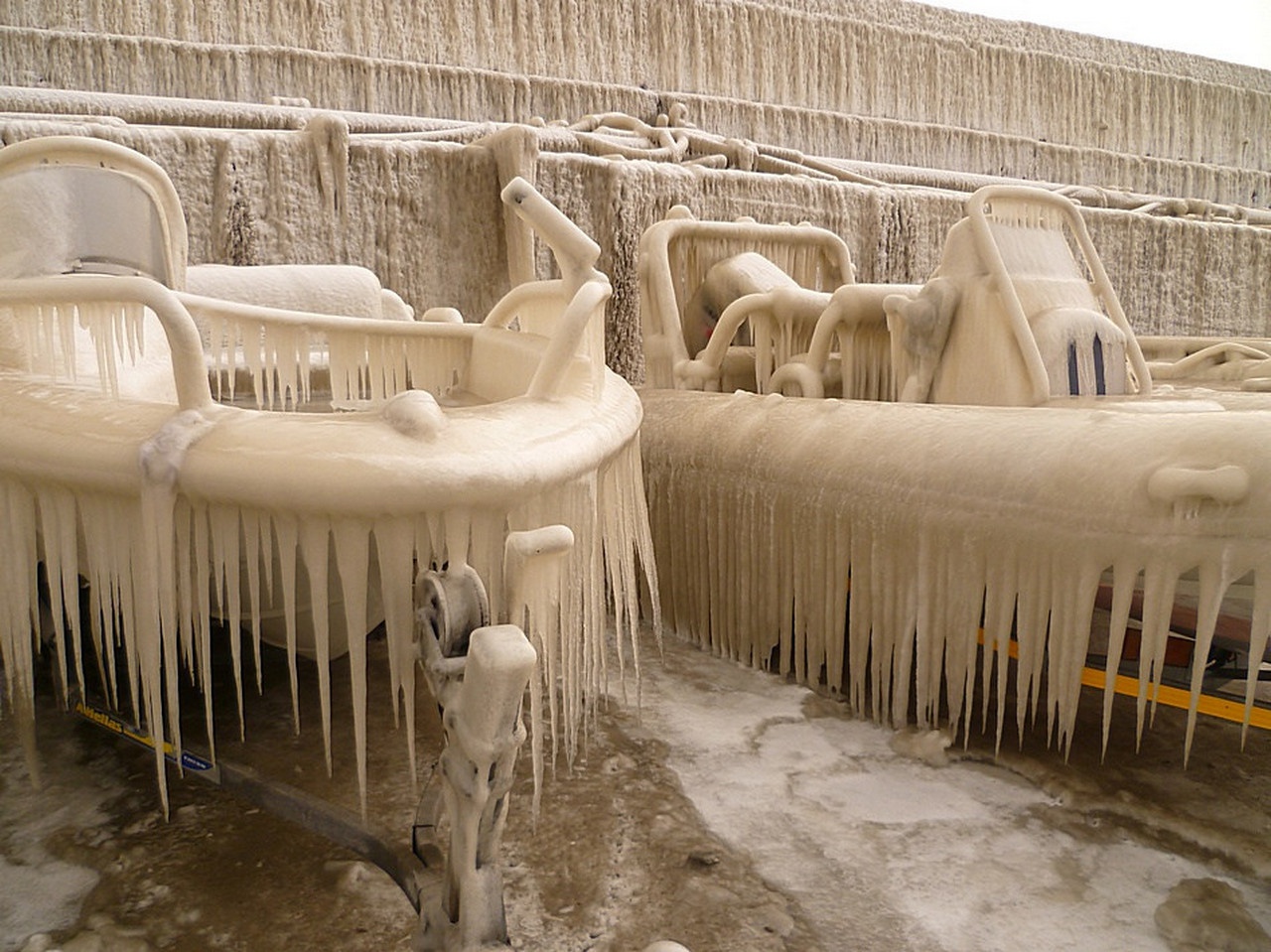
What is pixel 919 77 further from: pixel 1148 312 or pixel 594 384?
pixel 594 384

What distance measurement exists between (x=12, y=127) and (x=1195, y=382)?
492cm

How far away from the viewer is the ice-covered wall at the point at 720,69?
235 inches

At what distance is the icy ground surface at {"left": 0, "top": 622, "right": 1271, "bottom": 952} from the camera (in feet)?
5.10

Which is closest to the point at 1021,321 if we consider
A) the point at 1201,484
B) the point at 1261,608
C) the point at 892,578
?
the point at 892,578

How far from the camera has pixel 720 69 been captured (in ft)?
27.5

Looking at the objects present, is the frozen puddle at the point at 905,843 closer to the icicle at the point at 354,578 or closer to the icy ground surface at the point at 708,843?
the icy ground surface at the point at 708,843

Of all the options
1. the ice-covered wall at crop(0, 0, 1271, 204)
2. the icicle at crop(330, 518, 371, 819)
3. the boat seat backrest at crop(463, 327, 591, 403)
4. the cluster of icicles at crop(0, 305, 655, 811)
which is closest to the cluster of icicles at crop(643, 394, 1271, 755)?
the boat seat backrest at crop(463, 327, 591, 403)

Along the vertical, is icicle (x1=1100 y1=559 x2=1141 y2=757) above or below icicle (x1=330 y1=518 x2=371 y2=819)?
below

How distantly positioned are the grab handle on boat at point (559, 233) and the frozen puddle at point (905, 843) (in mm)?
1137

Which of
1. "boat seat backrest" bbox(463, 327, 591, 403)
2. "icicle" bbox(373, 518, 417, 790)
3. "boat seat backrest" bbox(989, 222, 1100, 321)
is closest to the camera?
"icicle" bbox(373, 518, 417, 790)

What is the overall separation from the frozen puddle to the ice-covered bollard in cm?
Result: 60

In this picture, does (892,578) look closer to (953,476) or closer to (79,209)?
(953,476)

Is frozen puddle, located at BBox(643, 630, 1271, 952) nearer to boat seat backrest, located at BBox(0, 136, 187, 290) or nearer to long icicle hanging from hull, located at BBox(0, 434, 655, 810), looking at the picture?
long icicle hanging from hull, located at BBox(0, 434, 655, 810)

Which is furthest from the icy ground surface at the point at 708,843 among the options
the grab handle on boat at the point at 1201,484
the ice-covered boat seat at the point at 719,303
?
the ice-covered boat seat at the point at 719,303
